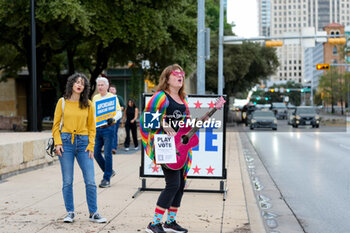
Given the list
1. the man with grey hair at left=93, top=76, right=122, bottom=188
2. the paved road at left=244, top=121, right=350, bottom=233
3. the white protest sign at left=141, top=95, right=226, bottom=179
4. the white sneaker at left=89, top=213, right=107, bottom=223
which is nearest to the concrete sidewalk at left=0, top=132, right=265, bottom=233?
the white sneaker at left=89, top=213, right=107, bottom=223

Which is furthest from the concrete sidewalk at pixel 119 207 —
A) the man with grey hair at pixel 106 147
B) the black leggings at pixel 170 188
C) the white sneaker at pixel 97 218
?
the black leggings at pixel 170 188

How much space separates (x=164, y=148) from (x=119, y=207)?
6.32ft

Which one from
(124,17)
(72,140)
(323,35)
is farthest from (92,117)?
(323,35)

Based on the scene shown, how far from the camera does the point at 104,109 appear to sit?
28.3ft

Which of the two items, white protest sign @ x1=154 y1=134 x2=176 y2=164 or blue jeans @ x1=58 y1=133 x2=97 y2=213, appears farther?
blue jeans @ x1=58 y1=133 x2=97 y2=213

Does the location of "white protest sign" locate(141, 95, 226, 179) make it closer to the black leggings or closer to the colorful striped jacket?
the colorful striped jacket

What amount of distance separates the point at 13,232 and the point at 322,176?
7.07 metres

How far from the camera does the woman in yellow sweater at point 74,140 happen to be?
19.0 feet

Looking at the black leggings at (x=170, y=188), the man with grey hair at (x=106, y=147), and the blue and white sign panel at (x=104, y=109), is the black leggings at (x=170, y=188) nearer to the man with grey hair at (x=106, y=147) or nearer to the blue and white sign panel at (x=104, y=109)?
the man with grey hair at (x=106, y=147)

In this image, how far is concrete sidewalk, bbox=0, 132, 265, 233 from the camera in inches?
222

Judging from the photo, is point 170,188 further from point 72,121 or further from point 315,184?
point 315,184

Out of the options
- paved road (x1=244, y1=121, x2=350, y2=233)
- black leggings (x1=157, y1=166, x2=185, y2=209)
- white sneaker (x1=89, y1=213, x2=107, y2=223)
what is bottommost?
paved road (x1=244, y1=121, x2=350, y2=233)

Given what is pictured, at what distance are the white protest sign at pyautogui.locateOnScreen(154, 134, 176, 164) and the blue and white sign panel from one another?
134 inches

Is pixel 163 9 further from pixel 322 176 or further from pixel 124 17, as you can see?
pixel 322 176
